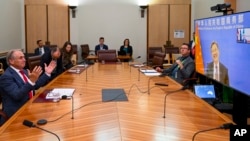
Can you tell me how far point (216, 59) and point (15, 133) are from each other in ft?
7.70

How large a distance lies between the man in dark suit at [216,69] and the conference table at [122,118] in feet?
1.37

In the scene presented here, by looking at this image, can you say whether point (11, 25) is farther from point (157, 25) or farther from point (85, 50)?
point (157, 25)

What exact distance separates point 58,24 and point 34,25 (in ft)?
2.46

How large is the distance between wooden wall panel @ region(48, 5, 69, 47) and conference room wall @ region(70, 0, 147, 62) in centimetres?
22

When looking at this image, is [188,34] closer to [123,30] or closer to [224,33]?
[123,30]

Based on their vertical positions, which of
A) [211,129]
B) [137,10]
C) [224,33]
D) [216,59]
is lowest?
[211,129]

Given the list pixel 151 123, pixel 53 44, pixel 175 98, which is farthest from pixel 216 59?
pixel 53 44

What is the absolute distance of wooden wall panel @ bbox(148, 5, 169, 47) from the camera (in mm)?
9945

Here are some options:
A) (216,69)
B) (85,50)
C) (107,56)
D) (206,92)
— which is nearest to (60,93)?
(216,69)

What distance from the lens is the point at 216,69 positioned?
137 inches

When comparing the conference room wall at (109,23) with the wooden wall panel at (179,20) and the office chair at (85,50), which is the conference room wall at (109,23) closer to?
the office chair at (85,50)

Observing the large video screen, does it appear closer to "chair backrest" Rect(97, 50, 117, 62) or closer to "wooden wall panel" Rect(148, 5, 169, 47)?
"chair backrest" Rect(97, 50, 117, 62)

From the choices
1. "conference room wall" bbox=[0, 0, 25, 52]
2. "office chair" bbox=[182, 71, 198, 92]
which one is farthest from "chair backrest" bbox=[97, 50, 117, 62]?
"office chair" bbox=[182, 71, 198, 92]

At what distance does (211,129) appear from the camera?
6.71 ft
